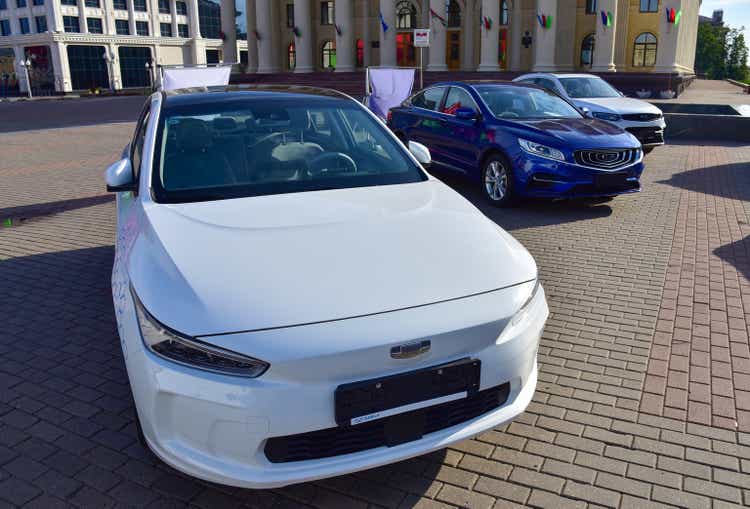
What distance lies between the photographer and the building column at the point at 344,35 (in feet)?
165

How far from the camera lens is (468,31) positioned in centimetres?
5206

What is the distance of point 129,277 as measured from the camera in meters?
2.97

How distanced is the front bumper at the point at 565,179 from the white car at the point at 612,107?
4467 mm

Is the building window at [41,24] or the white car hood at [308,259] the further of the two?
the building window at [41,24]

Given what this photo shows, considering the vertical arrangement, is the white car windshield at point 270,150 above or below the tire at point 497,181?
above

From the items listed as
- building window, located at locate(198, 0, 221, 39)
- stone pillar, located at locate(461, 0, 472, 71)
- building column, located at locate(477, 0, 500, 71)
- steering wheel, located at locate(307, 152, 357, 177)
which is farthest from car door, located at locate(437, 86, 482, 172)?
building window, located at locate(198, 0, 221, 39)

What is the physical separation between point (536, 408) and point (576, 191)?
16.6 feet

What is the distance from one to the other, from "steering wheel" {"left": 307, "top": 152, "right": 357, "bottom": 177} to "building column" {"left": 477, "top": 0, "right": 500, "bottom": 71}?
135 feet

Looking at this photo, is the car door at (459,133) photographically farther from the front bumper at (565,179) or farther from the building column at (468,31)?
the building column at (468,31)

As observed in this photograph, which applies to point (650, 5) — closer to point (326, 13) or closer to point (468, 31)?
point (468, 31)

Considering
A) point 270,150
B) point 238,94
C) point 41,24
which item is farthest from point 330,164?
point 41,24

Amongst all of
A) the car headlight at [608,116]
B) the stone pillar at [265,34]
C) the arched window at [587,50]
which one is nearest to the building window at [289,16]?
the stone pillar at [265,34]

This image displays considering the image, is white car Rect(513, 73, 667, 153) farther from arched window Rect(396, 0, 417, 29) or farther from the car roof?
arched window Rect(396, 0, 417, 29)

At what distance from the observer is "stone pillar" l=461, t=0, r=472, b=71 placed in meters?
51.7
